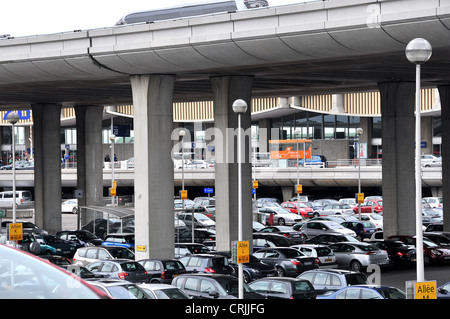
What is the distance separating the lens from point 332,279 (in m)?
23.2

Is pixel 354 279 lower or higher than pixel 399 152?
lower

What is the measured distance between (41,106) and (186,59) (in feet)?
81.8

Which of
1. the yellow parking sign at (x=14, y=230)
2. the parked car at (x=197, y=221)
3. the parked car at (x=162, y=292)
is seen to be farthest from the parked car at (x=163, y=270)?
the parked car at (x=197, y=221)

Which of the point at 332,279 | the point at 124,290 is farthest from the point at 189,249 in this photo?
the point at 124,290

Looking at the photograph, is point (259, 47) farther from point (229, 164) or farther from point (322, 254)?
point (322, 254)

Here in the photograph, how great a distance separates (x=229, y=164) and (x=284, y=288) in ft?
46.5

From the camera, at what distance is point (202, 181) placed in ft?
255

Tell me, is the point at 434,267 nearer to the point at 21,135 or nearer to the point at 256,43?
the point at 256,43

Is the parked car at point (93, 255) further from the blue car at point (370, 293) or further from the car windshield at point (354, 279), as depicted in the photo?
the blue car at point (370, 293)

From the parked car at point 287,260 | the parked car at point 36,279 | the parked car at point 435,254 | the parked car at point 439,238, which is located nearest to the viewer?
the parked car at point 36,279

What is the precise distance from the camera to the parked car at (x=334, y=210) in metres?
62.7

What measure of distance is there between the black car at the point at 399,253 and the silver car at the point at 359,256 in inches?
70.3

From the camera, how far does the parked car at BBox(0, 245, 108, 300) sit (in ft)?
14.8

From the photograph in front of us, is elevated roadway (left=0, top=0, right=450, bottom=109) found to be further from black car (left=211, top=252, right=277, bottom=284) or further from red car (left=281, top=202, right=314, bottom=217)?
red car (left=281, top=202, right=314, bottom=217)
